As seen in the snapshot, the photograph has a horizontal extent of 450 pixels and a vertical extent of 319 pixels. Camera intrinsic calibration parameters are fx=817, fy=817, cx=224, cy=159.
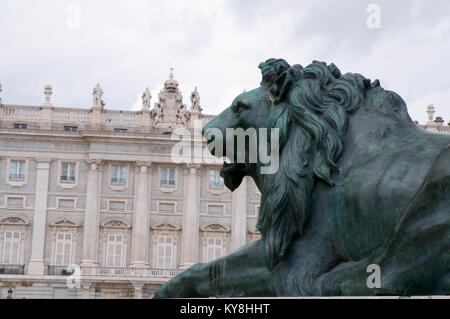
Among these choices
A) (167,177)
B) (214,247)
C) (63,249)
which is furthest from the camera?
(167,177)

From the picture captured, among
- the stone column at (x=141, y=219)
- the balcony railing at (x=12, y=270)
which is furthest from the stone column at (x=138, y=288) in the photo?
the balcony railing at (x=12, y=270)

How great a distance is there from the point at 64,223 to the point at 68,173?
230 centimetres

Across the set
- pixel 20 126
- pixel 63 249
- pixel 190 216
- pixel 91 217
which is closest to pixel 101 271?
pixel 63 249

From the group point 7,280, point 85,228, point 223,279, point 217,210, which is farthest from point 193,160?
point 223,279

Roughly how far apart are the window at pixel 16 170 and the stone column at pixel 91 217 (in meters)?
2.93

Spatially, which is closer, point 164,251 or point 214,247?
point 164,251

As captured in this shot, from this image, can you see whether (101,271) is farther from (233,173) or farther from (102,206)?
(233,173)

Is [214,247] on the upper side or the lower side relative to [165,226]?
lower

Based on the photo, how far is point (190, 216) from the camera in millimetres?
37000

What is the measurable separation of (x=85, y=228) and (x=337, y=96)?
112 feet

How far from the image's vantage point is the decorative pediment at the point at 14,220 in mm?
35906

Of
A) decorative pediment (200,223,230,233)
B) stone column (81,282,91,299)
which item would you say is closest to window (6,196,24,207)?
stone column (81,282,91,299)

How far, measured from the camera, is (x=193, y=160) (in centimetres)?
3716

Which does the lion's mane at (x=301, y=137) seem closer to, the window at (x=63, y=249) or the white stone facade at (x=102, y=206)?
the white stone facade at (x=102, y=206)
